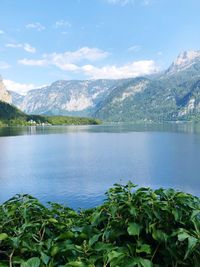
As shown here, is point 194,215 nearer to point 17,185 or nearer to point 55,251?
point 55,251

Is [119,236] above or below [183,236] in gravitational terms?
below

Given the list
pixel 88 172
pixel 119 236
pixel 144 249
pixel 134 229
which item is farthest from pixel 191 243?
pixel 88 172

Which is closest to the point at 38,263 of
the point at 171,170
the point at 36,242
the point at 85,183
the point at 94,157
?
the point at 36,242

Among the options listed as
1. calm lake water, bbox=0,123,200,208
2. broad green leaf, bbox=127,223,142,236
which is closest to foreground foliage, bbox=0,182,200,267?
broad green leaf, bbox=127,223,142,236

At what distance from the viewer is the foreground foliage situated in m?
3.27

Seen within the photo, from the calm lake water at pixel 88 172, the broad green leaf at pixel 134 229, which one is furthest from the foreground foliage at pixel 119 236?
the calm lake water at pixel 88 172

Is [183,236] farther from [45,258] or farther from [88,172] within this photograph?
[88,172]

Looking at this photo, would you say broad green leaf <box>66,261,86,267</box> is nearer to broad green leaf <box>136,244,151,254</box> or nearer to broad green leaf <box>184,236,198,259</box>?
broad green leaf <box>136,244,151,254</box>

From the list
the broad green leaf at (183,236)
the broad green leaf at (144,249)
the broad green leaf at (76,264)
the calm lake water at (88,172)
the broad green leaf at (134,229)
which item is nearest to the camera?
the broad green leaf at (76,264)

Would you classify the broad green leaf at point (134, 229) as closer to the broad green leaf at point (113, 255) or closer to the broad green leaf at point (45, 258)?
the broad green leaf at point (113, 255)

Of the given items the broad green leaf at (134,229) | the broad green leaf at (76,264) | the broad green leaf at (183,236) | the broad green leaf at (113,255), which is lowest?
the broad green leaf at (76,264)

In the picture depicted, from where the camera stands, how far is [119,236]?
3.92 m

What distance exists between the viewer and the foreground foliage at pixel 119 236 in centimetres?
327

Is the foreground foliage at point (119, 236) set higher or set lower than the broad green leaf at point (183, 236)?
lower
